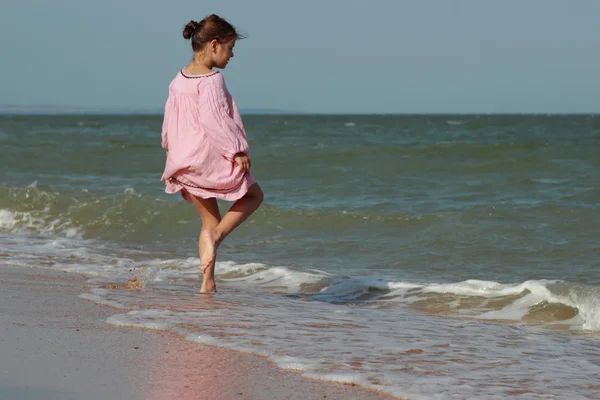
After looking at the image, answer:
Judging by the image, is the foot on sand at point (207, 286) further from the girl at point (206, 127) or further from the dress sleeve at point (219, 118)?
the dress sleeve at point (219, 118)

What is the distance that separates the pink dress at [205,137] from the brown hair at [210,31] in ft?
0.66

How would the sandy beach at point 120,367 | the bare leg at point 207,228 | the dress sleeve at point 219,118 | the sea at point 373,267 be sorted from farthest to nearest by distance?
1. the bare leg at point 207,228
2. the dress sleeve at point 219,118
3. the sea at point 373,267
4. the sandy beach at point 120,367

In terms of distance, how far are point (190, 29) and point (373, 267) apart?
129 inches

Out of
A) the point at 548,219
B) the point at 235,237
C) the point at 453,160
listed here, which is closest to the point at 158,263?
the point at 235,237

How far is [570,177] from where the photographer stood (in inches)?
611

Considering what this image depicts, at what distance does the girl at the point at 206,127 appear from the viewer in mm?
4852

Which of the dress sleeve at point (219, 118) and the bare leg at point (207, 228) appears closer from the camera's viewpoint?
the dress sleeve at point (219, 118)

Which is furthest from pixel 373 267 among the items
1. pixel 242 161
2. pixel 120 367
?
pixel 120 367

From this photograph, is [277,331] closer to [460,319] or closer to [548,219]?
[460,319]

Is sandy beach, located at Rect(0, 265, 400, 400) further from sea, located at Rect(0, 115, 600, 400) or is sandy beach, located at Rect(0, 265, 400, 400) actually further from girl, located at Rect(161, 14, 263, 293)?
girl, located at Rect(161, 14, 263, 293)

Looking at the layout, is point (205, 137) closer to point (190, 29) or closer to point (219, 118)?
point (219, 118)

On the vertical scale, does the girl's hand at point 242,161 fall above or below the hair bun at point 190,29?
below

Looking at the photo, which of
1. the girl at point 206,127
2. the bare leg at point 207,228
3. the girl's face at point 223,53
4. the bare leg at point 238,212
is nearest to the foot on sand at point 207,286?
the bare leg at point 207,228

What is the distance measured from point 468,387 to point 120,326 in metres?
1.69
